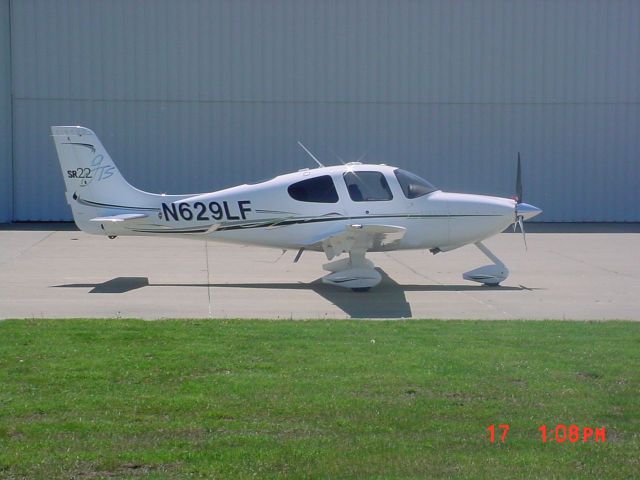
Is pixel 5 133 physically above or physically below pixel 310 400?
above

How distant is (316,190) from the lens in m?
14.2

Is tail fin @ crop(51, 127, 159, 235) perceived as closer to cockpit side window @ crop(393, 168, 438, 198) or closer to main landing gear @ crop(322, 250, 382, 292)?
main landing gear @ crop(322, 250, 382, 292)

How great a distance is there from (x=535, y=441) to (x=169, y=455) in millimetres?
2352

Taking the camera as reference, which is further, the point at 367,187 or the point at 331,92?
the point at 331,92

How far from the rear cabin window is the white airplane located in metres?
0.02

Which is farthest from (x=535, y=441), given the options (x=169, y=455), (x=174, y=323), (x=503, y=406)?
(x=174, y=323)

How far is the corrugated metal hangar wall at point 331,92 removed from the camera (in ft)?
84.1
